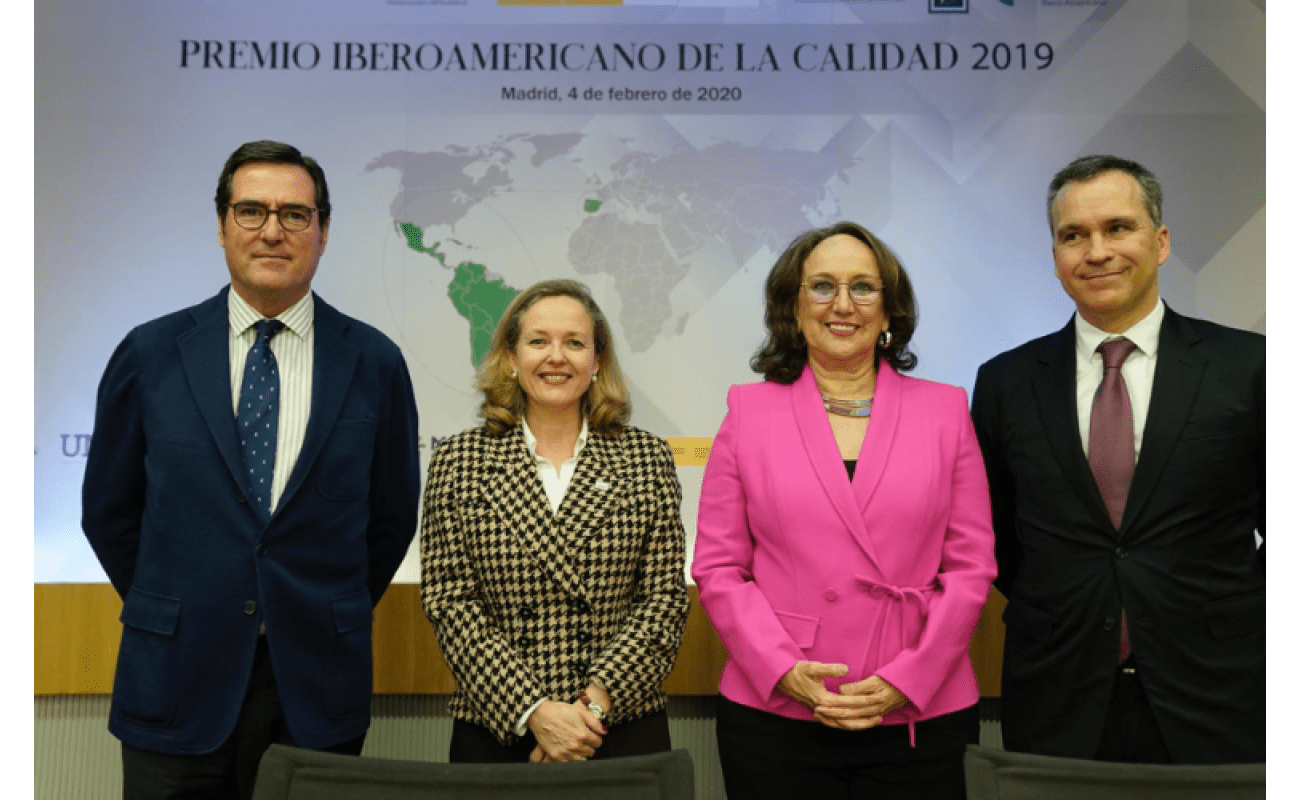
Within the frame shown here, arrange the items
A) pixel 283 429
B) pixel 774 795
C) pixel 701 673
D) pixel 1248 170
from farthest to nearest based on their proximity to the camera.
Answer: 1. pixel 1248 170
2. pixel 701 673
3. pixel 283 429
4. pixel 774 795

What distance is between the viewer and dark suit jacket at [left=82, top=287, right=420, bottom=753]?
191cm

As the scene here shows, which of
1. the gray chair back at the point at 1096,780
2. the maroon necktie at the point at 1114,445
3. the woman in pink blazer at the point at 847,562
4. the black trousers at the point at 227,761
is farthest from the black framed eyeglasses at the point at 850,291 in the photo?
the black trousers at the point at 227,761

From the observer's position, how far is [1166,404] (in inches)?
77.4

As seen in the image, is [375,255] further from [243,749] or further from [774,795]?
[774,795]

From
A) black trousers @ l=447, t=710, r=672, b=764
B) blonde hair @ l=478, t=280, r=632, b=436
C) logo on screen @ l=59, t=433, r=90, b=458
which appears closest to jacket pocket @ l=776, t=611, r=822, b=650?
black trousers @ l=447, t=710, r=672, b=764

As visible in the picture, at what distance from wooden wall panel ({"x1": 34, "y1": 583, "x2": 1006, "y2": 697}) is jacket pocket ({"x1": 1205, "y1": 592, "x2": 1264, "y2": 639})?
3.56ft

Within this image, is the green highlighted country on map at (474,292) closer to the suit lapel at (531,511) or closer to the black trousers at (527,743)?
the suit lapel at (531,511)

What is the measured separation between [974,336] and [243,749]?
2624 mm

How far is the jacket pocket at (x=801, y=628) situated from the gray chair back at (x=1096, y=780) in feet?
2.39

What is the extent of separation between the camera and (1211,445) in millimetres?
1925

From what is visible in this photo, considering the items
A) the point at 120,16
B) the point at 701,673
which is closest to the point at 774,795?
the point at 701,673

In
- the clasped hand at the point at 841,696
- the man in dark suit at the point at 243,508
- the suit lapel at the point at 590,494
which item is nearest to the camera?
the clasped hand at the point at 841,696

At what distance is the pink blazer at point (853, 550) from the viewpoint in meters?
1.88

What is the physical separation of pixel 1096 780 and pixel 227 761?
1640 mm
